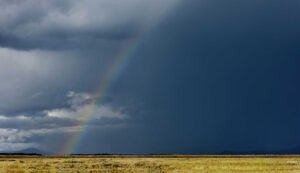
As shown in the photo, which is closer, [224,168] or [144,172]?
[144,172]

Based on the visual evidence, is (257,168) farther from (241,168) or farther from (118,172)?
(118,172)

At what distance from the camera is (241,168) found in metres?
75.7

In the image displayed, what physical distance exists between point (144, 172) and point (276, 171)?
62.5 ft

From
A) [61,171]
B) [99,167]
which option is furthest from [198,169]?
[61,171]

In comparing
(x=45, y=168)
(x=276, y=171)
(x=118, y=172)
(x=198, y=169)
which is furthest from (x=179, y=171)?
(x=45, y=168)

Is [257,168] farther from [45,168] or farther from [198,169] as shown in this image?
[45,168]

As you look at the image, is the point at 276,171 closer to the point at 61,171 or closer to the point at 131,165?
the point at 131,165

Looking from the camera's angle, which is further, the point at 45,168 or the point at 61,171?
the point at 45,168

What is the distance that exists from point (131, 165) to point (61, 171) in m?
12.2

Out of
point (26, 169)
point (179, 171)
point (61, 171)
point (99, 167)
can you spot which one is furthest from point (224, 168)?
point (26, 169)

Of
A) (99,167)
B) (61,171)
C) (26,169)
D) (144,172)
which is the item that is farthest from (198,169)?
(26,169)

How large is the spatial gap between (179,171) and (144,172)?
5.37 metres

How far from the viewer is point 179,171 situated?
71375mm

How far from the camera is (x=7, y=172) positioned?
69.6 m
